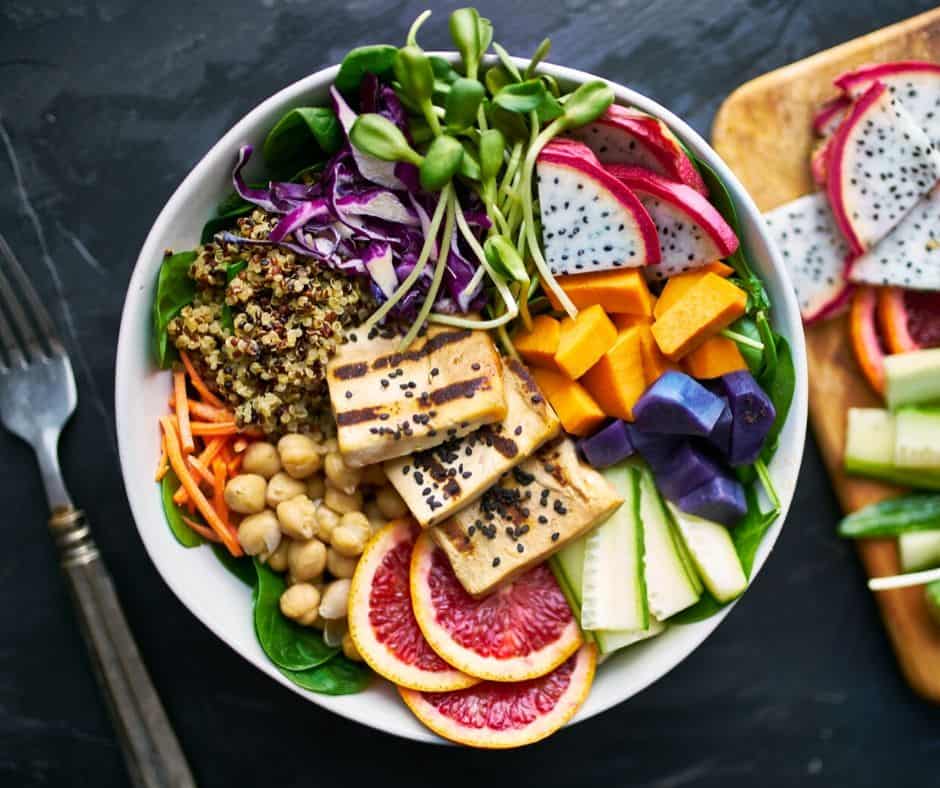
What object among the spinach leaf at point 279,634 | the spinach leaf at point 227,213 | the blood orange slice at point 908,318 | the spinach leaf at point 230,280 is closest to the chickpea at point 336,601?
the spinach leaf at point 279,634

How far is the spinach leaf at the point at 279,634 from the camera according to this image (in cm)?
248

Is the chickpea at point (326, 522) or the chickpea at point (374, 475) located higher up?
the chickpea at point (374, 475)

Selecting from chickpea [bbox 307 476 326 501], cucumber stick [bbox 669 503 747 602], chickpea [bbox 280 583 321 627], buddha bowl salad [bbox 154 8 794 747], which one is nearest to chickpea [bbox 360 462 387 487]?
buddha bowl salad [bbox 154 8 794 747]

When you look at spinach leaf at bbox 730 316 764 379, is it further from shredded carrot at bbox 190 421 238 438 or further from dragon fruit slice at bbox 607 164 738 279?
shredded carrot at bbox 190 421 238 438

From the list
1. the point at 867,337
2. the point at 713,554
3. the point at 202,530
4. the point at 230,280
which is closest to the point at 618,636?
the point at 713,554

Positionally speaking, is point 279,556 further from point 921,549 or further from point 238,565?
point 921,549

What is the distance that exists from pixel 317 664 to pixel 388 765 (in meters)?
0.66

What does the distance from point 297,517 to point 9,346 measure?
1118mm

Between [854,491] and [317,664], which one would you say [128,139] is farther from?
[854,491]

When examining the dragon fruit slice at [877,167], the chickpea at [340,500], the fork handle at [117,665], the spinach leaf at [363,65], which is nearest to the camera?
the spinach leaf at [363,65]

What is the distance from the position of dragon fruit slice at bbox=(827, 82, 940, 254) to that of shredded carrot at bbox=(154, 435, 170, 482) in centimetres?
223

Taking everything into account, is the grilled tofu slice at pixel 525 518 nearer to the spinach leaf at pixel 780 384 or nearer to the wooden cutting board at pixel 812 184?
the spinach leaf at pixel 780 384

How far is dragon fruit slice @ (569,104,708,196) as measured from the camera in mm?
2340

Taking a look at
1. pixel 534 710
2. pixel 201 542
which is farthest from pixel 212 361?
pixel 534 710
